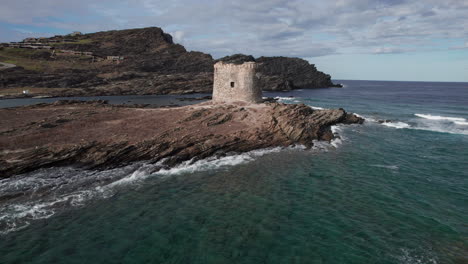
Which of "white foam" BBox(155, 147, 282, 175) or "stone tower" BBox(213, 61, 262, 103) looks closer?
"white foam" BBox(155, 147, 282, 175)

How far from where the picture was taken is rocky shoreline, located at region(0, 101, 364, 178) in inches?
844

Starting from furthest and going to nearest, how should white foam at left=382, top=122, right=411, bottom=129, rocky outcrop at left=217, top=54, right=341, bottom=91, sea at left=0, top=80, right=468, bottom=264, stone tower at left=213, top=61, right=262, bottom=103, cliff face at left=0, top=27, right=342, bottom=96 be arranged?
1. rocky outcrop at left=217, top=54, right=341, bottom=91
2. cliff face at left=0, top=27, right=342, bottom=96
3. white foam at left=382, top=122, right=411, bottom=129
4. stone tower at left=213, top=61, right=262, bottom=103
5. sea at left=0, top=80, right=468, bottom=264

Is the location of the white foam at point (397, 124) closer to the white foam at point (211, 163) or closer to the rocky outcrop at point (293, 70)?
the white foam at point (211, 163)

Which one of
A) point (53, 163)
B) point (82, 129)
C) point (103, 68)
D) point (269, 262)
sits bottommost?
point (269, 262)

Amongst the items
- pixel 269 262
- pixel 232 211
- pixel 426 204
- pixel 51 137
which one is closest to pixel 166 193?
pixel 232 211

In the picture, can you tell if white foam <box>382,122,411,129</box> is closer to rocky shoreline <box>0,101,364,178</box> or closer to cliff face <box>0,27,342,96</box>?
rocky shoreline <box>0,101,364,178</box>

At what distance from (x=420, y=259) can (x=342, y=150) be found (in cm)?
1738

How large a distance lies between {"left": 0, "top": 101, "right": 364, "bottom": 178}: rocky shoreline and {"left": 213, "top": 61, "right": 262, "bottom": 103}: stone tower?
2276 mm

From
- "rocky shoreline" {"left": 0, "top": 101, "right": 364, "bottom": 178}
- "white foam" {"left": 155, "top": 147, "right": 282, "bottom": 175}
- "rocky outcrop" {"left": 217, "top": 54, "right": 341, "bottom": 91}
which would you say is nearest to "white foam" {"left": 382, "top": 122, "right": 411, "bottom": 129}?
"rocky shoreline" {"left": 0, "top": 101, "right": 364, "bottom": 178}

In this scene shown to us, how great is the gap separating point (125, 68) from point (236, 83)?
9161 cm

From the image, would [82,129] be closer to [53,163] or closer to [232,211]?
[53,163]

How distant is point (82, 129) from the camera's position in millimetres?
26469

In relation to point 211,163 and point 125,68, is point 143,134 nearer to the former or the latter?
point 211,163

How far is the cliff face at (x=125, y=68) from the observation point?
91.4m
